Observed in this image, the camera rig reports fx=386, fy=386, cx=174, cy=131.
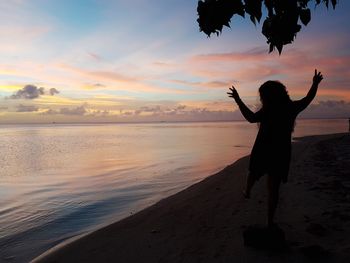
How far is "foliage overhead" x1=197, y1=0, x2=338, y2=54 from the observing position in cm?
312

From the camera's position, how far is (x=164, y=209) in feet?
29.1

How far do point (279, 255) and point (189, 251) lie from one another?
129 centimetres

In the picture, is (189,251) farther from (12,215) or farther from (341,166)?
(341,166)

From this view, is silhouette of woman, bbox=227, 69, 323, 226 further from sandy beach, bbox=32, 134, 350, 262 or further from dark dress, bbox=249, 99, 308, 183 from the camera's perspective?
sandy beach, bbox=32, 134, 350, 262

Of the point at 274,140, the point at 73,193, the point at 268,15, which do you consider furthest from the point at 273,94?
the point at 73,193

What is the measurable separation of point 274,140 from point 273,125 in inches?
7.9

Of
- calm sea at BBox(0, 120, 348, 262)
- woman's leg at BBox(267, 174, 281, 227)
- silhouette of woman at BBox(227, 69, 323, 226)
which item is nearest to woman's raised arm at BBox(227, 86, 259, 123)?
silhouette of woman at BBox(227, 69, 323, 226)

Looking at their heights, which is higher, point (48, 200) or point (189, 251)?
point (189, 251)

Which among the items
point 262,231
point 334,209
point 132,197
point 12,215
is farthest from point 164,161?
point 262,231

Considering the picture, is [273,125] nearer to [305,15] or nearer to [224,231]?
[305,15]

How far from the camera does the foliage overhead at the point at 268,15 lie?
3119 mm

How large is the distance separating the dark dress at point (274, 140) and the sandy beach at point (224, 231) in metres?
1.07

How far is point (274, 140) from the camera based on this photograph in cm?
507

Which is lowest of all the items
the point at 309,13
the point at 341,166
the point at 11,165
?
the point at 11,165
